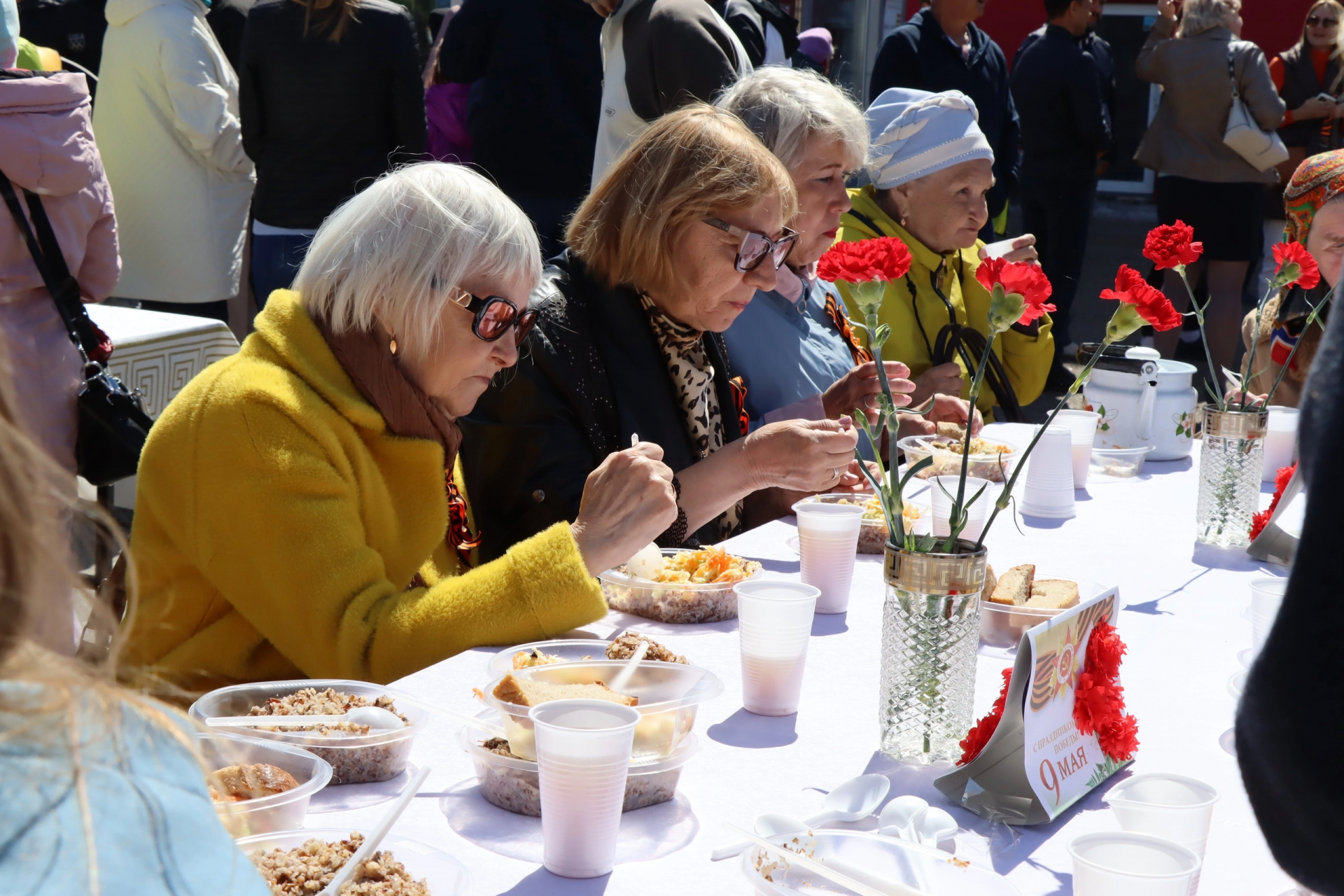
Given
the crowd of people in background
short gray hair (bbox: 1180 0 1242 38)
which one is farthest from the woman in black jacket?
short gray hair (bbox: 1180 0 1242 38)

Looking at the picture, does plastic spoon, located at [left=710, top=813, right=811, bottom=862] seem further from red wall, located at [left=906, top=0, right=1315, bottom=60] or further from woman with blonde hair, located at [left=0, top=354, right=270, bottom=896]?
red wall, located at [left=906, top=0, right=1315, bottom=60]

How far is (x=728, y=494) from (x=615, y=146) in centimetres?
215

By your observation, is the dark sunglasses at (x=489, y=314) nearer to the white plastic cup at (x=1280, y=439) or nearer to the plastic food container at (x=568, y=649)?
the plastic food container at (x=568, y=649)

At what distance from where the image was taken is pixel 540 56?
15.1 feet

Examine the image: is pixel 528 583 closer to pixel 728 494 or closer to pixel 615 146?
pixel 728 494

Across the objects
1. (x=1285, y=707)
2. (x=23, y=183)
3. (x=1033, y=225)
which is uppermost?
(x=1285, y=707)

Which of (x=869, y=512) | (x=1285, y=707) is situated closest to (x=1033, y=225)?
(x=869, y=512)

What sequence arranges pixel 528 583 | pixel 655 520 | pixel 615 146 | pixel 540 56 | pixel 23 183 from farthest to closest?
pixel 540 56, pixel 615 146, pixel 23 183, pixel 655 520, pixel 528 583

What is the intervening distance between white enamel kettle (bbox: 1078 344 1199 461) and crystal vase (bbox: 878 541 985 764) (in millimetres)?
1872

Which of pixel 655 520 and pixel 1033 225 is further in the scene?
pixel 1033 225

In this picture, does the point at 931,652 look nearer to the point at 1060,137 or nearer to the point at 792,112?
the point at 792,112

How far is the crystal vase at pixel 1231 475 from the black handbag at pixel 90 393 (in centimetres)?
233

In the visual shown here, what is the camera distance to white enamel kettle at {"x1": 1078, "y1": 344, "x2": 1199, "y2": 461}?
312 centimetres

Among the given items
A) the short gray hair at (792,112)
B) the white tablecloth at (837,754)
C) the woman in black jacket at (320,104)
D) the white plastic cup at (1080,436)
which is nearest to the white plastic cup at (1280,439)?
the white plastic cup at (1080,436)
